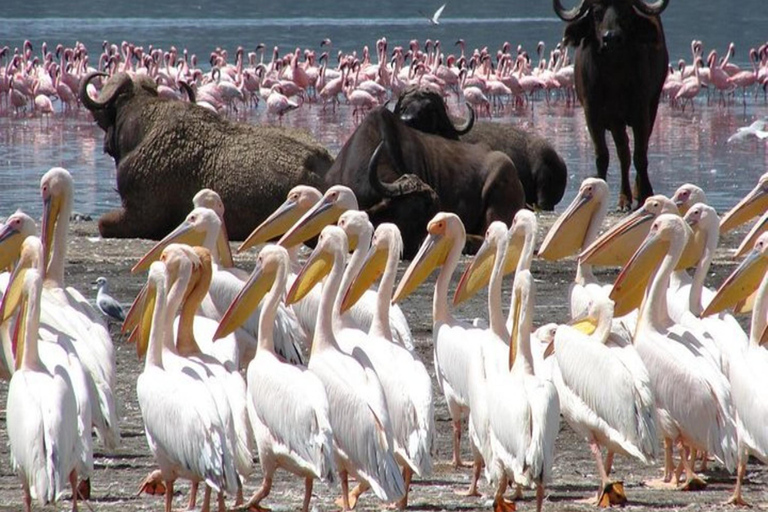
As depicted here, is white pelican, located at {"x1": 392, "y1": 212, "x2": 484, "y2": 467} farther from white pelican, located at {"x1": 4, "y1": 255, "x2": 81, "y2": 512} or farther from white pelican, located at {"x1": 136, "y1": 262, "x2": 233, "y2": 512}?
white pelican, located at {"x1": 4, "y1": 255, "x2": 81, "y2": 512}

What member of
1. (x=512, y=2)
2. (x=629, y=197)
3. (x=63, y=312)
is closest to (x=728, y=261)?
(x=629, y=197)

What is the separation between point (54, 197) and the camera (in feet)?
26.1

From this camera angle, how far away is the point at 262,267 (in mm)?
6543

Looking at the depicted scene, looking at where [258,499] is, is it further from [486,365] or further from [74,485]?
[486,365]

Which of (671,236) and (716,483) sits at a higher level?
(671,236)

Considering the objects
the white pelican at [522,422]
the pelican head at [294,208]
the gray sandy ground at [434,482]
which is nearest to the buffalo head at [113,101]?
the gray sandy ground at [434,482]

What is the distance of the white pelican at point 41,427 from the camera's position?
5383 mm

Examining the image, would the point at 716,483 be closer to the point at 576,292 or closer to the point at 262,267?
the point at 576,292

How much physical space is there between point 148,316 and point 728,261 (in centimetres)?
582

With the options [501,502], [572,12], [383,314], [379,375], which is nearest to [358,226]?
[383,314]

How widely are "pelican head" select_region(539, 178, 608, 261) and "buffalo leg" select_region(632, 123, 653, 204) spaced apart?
5.53m

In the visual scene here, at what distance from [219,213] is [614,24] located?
6.53 metres

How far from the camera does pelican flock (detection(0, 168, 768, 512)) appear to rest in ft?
18.6

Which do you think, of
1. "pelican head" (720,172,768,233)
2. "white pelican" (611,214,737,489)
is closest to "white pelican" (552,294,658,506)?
"white pelican" (611,214,737,489)
